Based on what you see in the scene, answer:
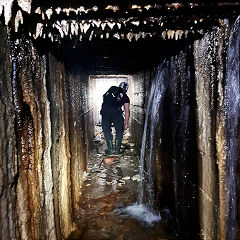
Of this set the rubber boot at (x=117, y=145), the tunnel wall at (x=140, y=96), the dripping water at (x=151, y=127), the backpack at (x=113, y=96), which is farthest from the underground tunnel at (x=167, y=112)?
the rubber boot at (x=117, y=145)

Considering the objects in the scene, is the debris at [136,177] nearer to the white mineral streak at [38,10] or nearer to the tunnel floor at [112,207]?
the tunnel floor at [112,207]

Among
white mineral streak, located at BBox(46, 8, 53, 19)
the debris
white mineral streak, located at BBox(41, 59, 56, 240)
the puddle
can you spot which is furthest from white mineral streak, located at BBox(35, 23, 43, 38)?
the debris

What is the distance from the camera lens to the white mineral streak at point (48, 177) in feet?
8.32

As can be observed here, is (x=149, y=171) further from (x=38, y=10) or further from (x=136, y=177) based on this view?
(x=38, y=10)

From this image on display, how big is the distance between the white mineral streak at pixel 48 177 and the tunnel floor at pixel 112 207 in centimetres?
93

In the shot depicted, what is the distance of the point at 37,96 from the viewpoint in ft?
7.88

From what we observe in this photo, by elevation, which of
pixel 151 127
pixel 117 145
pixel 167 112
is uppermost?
pixel 167 112

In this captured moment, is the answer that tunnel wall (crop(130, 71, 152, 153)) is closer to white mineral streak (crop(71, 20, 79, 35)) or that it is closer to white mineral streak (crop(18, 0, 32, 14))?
white mineral streak (crop(71, 20, 79, 35))

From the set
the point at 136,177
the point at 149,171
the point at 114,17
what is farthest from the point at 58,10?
the point at 136,177

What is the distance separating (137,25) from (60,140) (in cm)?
190

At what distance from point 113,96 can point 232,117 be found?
6.27 meters

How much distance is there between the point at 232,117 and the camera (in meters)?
2.05

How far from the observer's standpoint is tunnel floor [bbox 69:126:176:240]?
3582 mm

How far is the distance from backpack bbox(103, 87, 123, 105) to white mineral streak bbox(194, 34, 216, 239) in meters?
5.57
